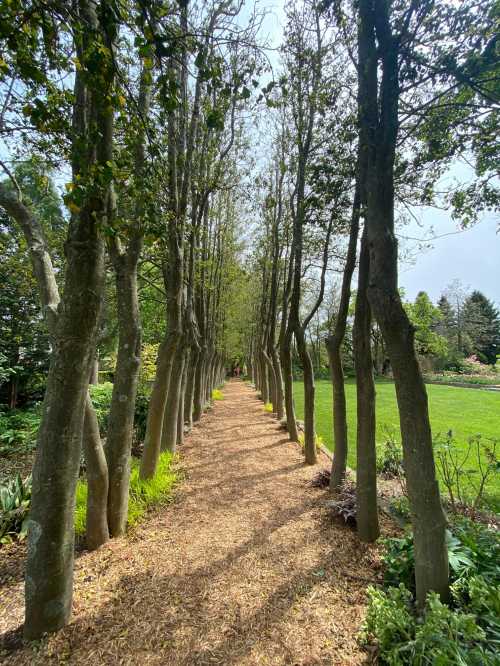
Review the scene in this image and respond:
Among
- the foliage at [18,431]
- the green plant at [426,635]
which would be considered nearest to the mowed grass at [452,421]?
the green plant at [426,635]

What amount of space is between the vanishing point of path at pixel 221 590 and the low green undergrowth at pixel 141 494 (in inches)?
7.0

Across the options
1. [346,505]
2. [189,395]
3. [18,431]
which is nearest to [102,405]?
[18,431]

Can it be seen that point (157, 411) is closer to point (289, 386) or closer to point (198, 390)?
point (289, 386)

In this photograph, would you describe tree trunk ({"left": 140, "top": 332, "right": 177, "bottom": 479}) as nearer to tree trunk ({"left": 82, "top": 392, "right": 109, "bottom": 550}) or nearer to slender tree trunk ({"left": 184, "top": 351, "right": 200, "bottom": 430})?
tree trunk ({"left": 82, "top": 392, "right": 109, "bottom": 550})

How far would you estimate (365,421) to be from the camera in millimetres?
3488

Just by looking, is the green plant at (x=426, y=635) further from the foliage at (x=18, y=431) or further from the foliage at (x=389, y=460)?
the foliage at (x=18, y=431)

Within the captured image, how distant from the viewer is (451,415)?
37.1 ft

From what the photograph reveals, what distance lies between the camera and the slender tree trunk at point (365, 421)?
3.39 m

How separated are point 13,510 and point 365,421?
4.36 meters

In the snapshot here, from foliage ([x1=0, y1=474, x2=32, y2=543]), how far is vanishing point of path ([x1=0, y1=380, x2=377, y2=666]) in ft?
3.01

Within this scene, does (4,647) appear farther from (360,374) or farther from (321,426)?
(321,426)

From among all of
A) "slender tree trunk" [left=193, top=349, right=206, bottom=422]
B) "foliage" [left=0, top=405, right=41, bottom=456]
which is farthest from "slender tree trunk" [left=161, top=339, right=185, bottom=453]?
"slender tree trunk" [left=193, top=349, right=206, bottom=422]

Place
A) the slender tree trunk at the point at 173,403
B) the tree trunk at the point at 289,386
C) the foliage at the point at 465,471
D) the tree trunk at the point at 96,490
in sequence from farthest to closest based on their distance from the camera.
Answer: the tree trunk at the point at 289,386 < the slender tree trunk at the point at 173,403 < the foliage at the point at 465,471 < the tree trunk at the point at 96,490

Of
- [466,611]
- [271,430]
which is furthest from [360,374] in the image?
[271,430]
